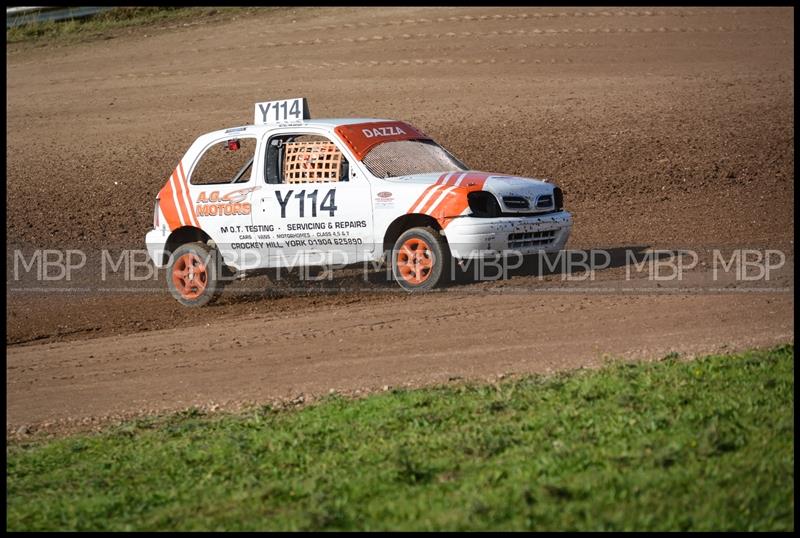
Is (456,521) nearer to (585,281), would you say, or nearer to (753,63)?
(585,281)

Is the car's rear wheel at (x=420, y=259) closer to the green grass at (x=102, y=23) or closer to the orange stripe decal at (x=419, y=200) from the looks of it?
the orange stripe decal at (x=419, y=200)

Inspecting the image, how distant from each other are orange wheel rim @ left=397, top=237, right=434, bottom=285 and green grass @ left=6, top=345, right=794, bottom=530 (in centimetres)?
396

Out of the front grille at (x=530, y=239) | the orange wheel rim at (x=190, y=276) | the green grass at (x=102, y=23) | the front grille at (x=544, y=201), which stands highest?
the green grass at (x=102, y=23)

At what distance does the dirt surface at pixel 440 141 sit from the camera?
951 centimetres

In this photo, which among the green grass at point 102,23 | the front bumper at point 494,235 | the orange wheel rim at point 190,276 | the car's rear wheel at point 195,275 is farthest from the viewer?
the green grass at point 102,23

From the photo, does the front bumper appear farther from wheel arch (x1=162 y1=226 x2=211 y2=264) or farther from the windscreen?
wheel arch (x1=162 y1=226 x2=211 y2=264)

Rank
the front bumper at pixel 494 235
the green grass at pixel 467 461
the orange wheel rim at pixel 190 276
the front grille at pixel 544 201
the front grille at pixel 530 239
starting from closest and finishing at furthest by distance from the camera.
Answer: the green grass at pixel 467 461, the front bumper at pixel 494 235, the front grille at pixel 530 239, the front grille at pixel 544 201, the orange wheel rim at pixel 190 276

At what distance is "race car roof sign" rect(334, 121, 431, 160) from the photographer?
41.1 feet

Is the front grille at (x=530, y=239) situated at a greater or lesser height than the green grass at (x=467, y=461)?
greater

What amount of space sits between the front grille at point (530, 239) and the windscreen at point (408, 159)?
1.32 metres

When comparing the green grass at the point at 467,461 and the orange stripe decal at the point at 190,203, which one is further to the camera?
the orange stripe decal at the point at 190,203

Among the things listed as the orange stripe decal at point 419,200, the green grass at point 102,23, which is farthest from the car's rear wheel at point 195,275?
the green grass at point 102,23

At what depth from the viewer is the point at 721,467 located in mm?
5684

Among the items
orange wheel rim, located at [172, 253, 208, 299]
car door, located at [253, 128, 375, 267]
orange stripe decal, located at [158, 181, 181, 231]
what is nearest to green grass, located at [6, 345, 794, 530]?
car door, located at [253, 128, 375, 267]
